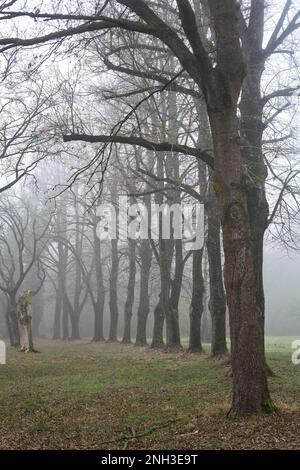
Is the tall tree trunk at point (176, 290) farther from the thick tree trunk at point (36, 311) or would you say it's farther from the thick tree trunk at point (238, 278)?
the thick tree trunk at point (36, 311)

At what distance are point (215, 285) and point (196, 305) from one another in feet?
10.5

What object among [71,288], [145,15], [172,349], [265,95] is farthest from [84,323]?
[145,15]

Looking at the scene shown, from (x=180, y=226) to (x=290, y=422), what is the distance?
13.7 m

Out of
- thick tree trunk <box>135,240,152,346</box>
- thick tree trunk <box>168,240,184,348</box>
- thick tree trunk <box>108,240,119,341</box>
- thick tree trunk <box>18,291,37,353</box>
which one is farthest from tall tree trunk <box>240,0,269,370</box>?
→ thick tree trunk <box>108,240,119,341</box>

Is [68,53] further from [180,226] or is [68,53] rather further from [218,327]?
[180,226]

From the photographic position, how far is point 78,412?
8.46 metres

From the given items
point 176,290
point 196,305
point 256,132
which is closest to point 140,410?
point 256,132

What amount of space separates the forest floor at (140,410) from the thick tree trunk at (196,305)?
4250 millimetres

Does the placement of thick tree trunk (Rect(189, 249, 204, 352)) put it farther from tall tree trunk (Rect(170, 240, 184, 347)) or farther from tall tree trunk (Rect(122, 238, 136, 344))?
tall tree trunk (Rect(122, 238, 136, 344))

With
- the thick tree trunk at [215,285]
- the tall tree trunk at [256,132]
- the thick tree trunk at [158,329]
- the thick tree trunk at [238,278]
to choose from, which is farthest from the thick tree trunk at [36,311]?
the thick tree trunk at [238,278]

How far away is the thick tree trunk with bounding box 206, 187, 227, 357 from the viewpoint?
15125 millimetres

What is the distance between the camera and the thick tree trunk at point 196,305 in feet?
59.5
